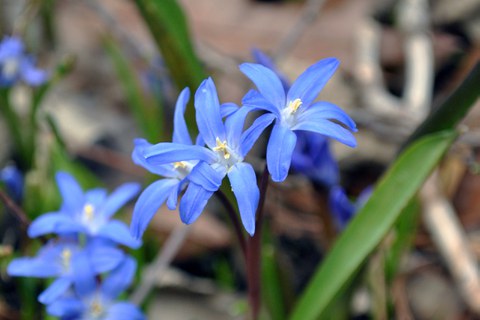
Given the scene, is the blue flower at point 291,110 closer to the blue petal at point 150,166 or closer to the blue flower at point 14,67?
the blue petal at point 150,166

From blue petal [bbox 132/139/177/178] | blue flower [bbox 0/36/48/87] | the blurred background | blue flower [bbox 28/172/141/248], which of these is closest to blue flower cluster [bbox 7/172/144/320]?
blue flower [bbox 28/172/141/248]

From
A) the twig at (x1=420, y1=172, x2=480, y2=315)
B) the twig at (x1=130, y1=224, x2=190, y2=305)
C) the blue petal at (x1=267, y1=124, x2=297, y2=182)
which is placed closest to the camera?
the blue petal at (x1=267, y1=124, x2=297, y2=182)

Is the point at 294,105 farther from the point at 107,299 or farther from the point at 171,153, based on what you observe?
the point at 107,299

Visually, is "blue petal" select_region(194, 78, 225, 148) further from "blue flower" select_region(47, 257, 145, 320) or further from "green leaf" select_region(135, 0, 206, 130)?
"green leaf" select_region(135, 0, 206, 130)

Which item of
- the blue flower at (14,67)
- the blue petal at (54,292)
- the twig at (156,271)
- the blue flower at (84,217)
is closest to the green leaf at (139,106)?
the blue flower at (14,67)

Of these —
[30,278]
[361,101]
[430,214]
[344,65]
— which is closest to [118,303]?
[30,278]

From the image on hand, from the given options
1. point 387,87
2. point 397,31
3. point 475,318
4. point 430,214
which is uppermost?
point 397,31

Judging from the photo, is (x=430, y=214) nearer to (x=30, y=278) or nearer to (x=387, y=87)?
(x=387, y=87)
